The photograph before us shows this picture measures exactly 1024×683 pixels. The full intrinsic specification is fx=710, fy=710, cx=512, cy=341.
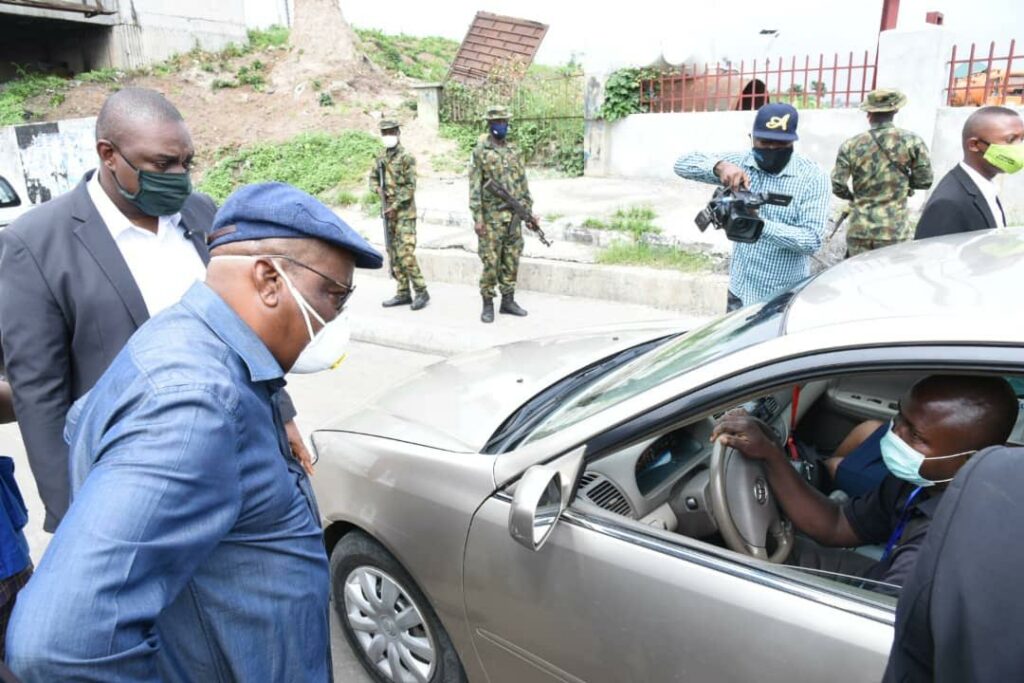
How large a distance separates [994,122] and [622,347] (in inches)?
94.2

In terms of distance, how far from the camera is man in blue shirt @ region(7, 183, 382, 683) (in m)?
0.96

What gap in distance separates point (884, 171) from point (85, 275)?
5147 mm

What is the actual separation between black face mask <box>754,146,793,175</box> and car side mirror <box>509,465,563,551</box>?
106 inches

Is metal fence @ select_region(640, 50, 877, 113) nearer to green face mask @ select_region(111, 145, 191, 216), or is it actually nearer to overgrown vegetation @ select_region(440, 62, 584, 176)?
overgrown vegetation @ select_region(440, 62, 584, 176)

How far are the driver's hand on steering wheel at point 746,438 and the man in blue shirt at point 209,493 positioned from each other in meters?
Result: 1.14

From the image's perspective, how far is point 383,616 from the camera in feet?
7.73

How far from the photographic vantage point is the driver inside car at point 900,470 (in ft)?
5.29

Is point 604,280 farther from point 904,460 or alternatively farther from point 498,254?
point 904,460

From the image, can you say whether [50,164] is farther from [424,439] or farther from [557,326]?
[424,439]

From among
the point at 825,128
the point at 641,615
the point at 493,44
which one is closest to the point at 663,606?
the point at 641,615

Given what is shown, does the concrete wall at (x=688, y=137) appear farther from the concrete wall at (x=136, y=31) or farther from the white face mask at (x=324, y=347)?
the concrete wall at (x=136, y=31)

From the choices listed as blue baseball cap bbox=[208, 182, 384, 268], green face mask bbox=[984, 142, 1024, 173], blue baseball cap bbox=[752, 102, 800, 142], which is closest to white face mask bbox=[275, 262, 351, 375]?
blue baseball cap bbox=[208, 182, 384, 268]

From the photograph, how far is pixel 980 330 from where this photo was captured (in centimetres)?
139

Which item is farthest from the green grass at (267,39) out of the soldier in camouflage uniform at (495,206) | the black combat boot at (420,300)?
the soldier in camouflage uniform at (495,206)
